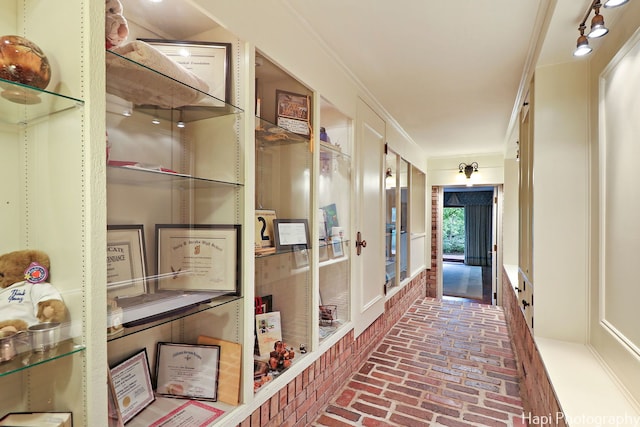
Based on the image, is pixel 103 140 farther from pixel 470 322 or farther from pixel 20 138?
pixel 470 322

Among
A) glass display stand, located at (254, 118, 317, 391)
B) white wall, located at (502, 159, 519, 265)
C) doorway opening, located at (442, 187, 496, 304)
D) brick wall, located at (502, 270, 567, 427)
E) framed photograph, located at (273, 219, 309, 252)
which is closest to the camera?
brick wall, located at (502, 270, 567, 427)

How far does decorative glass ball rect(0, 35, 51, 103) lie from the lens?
73cm

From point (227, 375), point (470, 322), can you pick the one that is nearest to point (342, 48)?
point (227, 375)

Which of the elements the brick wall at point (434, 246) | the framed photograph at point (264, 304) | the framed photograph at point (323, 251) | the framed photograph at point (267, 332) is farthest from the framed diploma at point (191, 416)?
the brick wall at point (434, 246)

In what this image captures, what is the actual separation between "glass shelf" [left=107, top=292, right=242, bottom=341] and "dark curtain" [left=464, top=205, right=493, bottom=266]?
1108 centimetres

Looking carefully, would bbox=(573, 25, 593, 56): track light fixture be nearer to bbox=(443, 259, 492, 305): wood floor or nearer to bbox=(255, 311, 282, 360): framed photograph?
bbox=(255, 311, 282, 360): framed photograph

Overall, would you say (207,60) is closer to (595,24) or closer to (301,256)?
(301,256)

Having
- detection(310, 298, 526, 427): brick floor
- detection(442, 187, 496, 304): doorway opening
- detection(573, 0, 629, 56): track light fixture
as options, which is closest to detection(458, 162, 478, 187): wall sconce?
detection(310, 298, 526, 427): brick floor

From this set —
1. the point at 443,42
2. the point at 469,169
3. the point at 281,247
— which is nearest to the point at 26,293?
the point at 281,247

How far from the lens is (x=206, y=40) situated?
1380 millimetres

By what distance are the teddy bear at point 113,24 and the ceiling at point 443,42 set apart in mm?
343

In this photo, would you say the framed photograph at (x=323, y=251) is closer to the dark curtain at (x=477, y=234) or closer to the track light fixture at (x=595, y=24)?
the track light fixture at (x=595, y=24)

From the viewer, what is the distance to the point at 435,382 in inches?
98.4

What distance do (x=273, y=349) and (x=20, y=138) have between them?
1.45 metres
